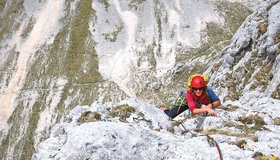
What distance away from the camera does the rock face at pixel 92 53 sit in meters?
89.6

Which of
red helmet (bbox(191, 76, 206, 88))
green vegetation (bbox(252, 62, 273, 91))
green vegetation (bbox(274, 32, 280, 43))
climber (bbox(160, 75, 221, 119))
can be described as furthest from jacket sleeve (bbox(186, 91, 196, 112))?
green vegetation (bbox(274, 32, 280, 43))

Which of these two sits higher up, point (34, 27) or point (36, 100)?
point (34, 27)

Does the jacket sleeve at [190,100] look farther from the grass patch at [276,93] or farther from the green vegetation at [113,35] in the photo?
the green vegetation at [113,35]

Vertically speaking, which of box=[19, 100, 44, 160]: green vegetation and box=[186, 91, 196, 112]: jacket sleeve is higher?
box=[186, 91, 196, 112]: jacket sleeve

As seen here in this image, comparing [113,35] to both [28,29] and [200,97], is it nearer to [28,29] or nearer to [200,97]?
[28,29]

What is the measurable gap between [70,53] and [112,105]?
95357 millimetres

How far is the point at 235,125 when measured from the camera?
17.1m

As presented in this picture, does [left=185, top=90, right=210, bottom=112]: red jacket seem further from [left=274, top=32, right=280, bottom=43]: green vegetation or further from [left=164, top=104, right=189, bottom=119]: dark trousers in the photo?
[left=274, top=32, right=280, bottom=43]: green vegetation

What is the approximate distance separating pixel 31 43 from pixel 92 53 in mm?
21065

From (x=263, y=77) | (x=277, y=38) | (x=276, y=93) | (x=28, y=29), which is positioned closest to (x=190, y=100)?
(x=276, y=93)

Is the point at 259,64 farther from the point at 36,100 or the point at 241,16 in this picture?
the point at 241,16

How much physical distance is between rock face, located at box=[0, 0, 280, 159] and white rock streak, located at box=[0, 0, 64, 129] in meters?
0.29

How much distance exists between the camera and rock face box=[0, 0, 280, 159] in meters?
89.6

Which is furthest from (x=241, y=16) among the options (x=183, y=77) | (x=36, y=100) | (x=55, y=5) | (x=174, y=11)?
(x=36, y=100)
